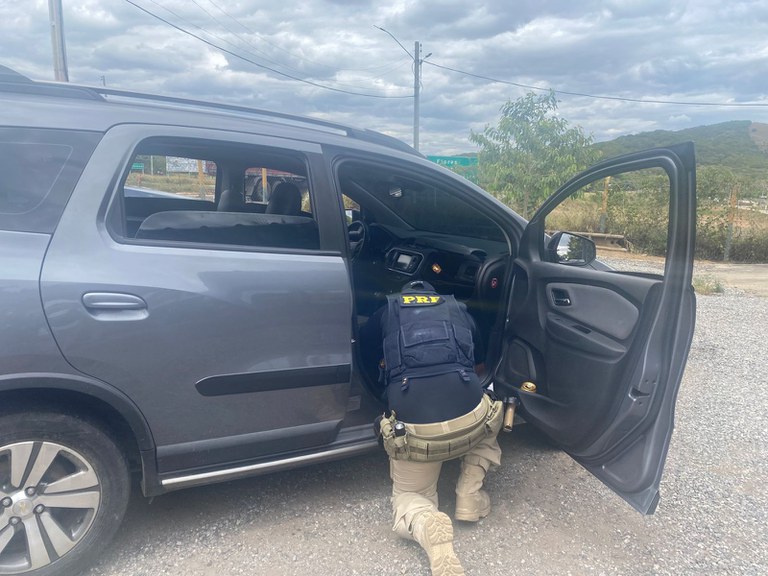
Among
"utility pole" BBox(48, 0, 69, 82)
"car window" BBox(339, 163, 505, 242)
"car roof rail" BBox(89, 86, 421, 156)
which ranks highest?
"utility pole" BBox(48, 0, 69, 82)

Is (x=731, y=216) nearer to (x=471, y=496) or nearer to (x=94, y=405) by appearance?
(x=471, y=496)

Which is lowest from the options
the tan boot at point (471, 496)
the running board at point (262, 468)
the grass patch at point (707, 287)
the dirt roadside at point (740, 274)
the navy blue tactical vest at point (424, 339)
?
the dirt roadside at point (740, 274)

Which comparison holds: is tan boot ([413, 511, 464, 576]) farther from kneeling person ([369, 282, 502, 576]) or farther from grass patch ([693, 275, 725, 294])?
grass patch ([693, 275, 725, 294])

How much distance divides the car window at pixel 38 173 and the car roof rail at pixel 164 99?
0.76 ft

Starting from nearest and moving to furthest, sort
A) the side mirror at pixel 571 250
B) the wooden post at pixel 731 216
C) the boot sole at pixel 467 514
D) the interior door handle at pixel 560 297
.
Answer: the boot sole at pixel 467 514 → the interior door handle at pixel 560 297 → the side mirror at pixel 571 250 → the wooden post at pixel 731 216

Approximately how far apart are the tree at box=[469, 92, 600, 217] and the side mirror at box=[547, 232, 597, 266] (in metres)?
7.81

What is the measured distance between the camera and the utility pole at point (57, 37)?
32.7 ft

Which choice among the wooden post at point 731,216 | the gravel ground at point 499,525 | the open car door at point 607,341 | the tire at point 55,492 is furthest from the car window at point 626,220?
the tire at point 55,492

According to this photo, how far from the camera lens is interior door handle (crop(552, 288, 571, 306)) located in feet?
9.36

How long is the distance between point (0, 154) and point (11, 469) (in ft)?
3.76

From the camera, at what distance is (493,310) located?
3385mm

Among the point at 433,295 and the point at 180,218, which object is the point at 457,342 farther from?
the point at 180,218

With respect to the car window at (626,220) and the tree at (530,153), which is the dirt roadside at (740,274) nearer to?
the car window at (626,220)

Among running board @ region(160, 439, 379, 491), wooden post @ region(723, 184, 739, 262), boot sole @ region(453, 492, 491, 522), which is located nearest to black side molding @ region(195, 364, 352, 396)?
running board @ region(160, 439, 379, 491)
